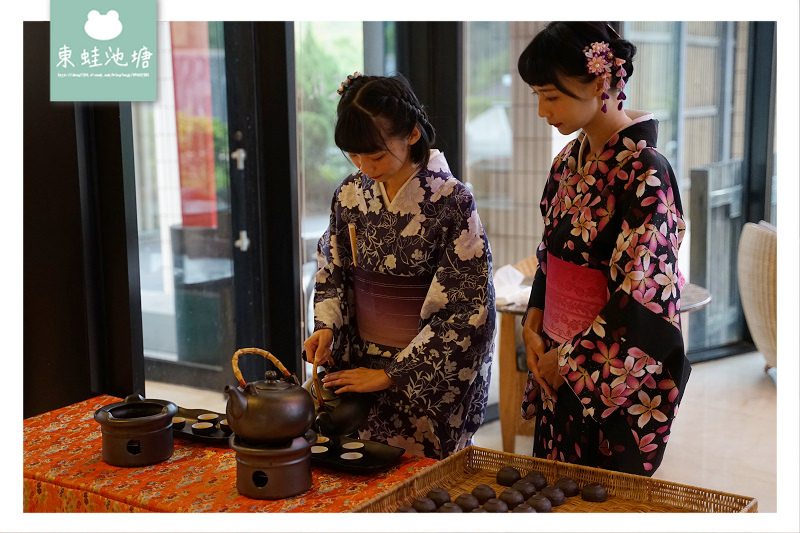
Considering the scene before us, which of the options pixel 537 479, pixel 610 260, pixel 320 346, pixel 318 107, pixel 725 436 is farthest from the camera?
pixel 725 436

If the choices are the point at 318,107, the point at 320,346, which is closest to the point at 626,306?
the point at 320,346

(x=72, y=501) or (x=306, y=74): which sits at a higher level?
(x=306, y=74)

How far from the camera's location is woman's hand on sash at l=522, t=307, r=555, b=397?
6.56ft

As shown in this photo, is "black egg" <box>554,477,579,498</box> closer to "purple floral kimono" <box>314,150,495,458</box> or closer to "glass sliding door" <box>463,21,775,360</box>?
"purple floral kimono" <box>314,150,495,458</box>

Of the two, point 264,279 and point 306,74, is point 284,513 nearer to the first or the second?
point 264,279

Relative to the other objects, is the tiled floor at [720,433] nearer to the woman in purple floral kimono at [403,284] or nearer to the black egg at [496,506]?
the woman in purple floral kimono at [403,284]

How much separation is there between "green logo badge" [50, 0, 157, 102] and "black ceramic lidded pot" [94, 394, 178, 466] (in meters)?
0.76

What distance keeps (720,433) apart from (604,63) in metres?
2.89

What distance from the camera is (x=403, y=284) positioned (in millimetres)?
2109

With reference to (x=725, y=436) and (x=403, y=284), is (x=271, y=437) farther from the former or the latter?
(x=725, y=436)

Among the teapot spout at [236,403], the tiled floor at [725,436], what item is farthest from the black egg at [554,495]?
the tiled floor at [725,436]

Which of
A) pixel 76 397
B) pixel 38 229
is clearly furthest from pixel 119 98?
pixel 76 397

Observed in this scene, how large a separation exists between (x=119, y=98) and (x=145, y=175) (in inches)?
61.1

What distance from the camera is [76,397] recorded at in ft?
7.93
